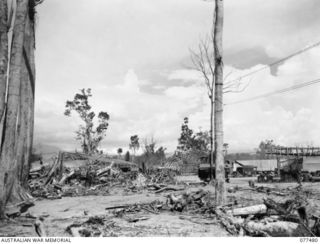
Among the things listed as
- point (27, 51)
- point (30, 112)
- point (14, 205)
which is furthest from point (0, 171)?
point (27, 51)

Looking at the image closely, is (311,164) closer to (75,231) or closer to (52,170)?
(52,170)

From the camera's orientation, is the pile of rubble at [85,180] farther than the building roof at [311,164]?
No

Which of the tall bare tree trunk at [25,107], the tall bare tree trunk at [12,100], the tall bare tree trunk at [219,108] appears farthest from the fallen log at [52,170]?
the tall bare tree trunk at [219,108]

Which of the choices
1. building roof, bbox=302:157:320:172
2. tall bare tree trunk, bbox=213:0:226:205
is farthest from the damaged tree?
building roof, bbox=302:157:320:172

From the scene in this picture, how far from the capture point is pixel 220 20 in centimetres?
1016

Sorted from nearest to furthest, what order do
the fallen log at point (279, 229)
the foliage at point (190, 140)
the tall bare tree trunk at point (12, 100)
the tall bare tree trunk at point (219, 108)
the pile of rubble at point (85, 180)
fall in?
1. the fallen log at point (279, 229)
2. the tall bare tree trunk at point (219, 108)
3. the tall bare tree trunk at point (12, 100)
4. the pile of rubble at point (85, 180)
5. the foliage at point (190, 140)

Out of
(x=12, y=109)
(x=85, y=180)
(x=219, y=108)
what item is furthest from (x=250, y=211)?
(x=85, y=180)

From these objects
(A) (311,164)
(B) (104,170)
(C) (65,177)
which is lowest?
(C) (65,177)

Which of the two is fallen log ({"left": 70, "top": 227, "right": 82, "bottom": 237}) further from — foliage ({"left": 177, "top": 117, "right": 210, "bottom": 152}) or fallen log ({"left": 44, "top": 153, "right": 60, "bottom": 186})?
foliage ({"left": 177, "top": 117, "right": 210, "bottom": 152})

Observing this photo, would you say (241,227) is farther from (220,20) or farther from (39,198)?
(39,198)

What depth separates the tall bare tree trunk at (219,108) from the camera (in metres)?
9.48

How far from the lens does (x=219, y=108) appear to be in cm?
984

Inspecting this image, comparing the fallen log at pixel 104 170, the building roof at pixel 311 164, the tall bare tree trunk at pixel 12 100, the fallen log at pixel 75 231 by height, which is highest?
the tall bare tree trunk at pixel 12 100

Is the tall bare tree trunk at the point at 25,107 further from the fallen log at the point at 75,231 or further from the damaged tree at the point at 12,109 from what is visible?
the fallen log at the point at 75,231
